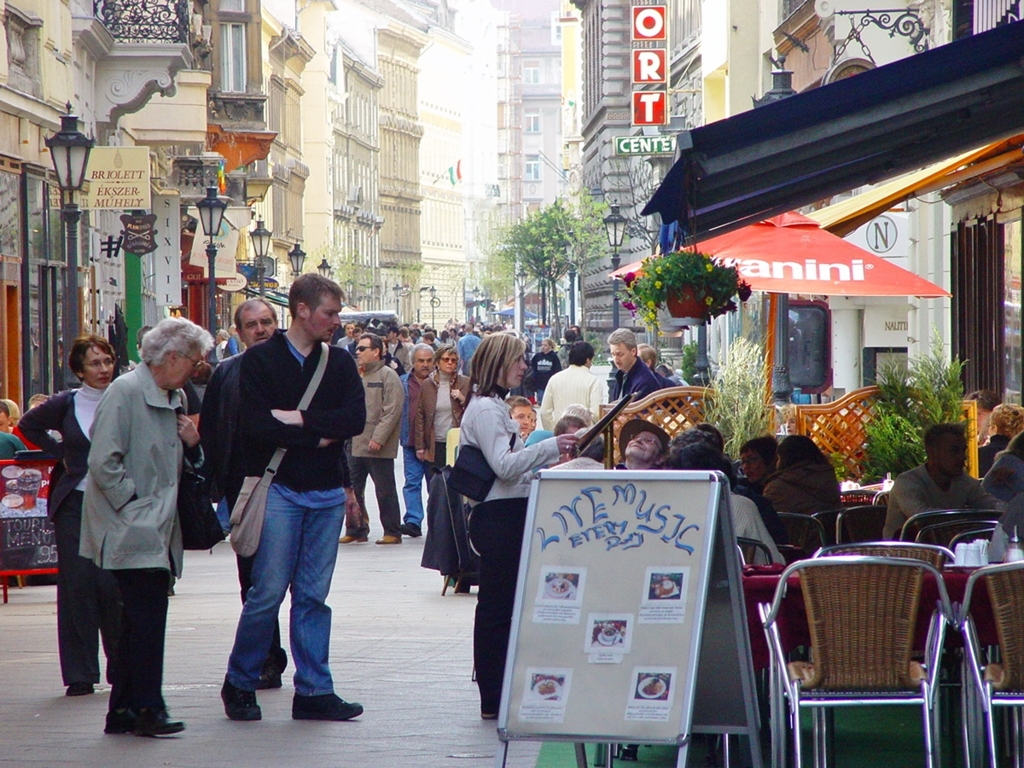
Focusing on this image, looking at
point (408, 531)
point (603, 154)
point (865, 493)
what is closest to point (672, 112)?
point (603, 154)

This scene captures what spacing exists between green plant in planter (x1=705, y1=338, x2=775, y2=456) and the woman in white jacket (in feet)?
20.4

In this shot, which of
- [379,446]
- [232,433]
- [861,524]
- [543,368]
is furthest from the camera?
[543,368]

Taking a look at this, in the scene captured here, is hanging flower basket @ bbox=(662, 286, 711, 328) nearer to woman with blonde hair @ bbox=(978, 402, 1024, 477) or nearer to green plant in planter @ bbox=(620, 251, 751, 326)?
green plant in planter @ bbox=(620, 251, 751, 326)

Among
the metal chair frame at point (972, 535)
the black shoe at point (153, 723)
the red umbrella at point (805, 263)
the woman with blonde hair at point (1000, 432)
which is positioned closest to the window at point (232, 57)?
the red umbrella at point (805, 263)

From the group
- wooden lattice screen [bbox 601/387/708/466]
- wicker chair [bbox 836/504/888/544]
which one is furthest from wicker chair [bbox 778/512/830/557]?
wooden lattice screen [bbox 601/387/708/466]

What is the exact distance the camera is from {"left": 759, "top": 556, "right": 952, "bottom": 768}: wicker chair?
21.4 feet

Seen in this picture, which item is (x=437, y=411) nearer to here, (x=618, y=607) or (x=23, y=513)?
(x=23, y=513)

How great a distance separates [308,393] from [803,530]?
3115mm

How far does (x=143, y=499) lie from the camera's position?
24.9 ft

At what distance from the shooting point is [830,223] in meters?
14.2

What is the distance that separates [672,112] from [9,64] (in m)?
30.1

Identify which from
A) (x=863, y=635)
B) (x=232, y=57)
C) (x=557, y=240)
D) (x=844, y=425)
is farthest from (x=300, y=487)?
(x=557, y=240)

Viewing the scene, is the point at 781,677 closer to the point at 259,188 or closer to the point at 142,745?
the point at 142,745

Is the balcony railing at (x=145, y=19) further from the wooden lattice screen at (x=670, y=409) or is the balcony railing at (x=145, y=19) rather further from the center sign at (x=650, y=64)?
the center sign at (x=650, y=64)
